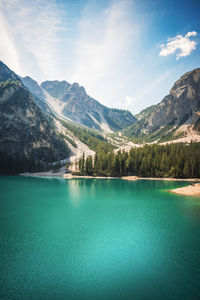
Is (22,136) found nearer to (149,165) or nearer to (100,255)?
(149,165)

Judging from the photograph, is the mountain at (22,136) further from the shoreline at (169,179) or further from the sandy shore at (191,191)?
the sandy shore at (191,191)

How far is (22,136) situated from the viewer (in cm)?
14725

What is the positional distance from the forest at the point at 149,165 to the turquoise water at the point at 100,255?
194 ft

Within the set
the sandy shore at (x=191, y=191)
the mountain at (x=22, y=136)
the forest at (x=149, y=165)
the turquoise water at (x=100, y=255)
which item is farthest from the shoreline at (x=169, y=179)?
the turquoise water at (x=100, y=255)

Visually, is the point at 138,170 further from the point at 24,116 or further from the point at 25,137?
the point at 24,116

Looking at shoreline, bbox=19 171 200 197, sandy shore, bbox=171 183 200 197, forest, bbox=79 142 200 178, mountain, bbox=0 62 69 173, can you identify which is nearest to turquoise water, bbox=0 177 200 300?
sandy shore, bbox=171 183 200 197

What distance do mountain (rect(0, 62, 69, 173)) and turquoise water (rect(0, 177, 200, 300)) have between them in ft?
355

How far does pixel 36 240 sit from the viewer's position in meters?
22.6

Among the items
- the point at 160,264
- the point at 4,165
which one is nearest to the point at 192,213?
the point at 160,264

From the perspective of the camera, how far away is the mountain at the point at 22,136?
13300cm

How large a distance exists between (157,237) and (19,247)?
17364 mm

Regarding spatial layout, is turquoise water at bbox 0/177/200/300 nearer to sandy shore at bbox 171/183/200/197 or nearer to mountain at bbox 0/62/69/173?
sandy shore at bbox 171/183/200/197

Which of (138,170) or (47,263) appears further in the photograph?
(138,170)

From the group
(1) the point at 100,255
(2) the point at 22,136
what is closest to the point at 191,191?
(1) the point at 100,255
